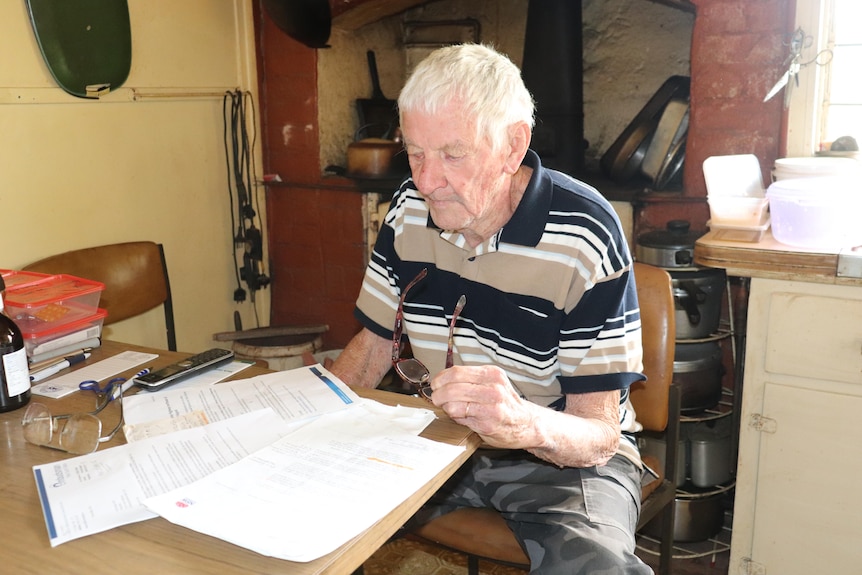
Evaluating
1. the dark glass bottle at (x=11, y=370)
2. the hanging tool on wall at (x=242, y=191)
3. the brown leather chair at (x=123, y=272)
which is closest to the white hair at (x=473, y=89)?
the dark glass bottle at (x=11, y=370)

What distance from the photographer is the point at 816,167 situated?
80.1 inches

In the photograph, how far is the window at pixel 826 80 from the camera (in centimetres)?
218

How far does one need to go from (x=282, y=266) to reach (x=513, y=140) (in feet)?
6.83

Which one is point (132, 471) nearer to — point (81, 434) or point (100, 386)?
point (81, 434)

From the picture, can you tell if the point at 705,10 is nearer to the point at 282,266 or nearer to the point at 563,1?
the point at 563,1

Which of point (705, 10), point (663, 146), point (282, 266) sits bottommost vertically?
point (282, 266)

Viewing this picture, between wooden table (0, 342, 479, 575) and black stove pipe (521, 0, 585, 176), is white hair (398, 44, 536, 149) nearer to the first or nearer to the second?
wooden table (0, 342, 479, 575)

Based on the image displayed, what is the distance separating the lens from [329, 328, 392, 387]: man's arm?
1.61 meters

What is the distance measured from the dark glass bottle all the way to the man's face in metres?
0.72

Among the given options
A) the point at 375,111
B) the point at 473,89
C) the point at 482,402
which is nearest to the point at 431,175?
the point at 473,89

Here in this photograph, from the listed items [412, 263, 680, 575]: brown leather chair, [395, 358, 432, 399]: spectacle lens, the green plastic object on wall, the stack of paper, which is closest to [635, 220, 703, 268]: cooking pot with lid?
[412, 263, 680, 575]: brown leather chair

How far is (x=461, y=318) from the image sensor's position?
1.51m

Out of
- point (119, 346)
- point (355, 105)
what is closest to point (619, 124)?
point (355, 105)

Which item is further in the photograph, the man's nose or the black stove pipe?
the black stove pipe
